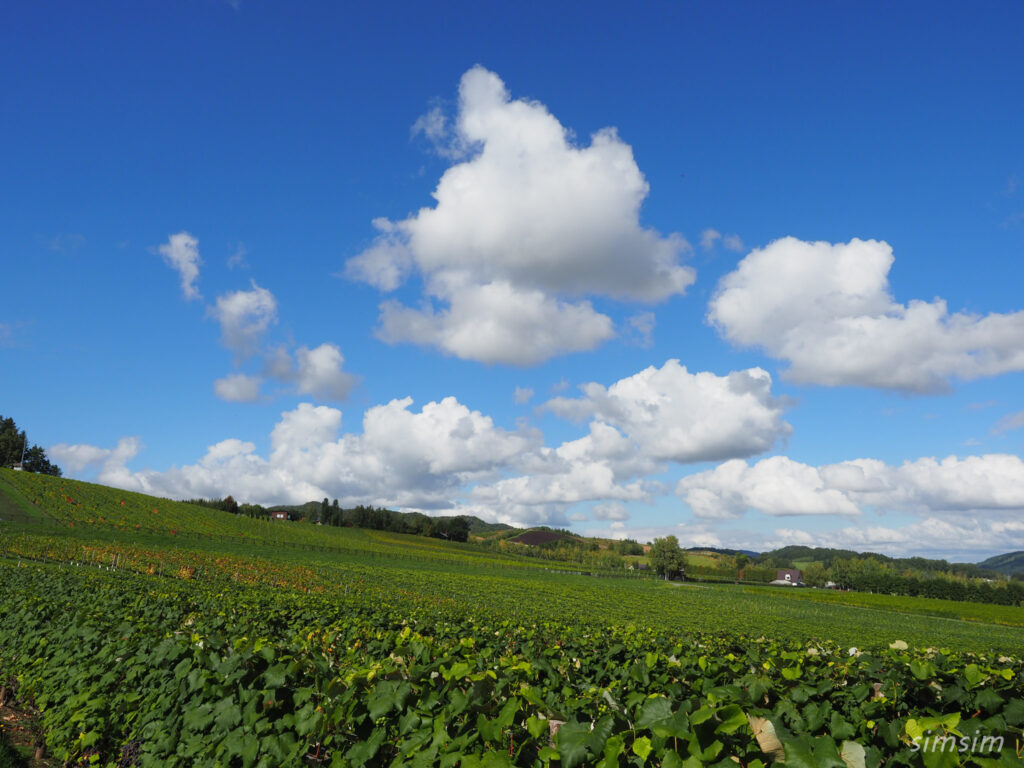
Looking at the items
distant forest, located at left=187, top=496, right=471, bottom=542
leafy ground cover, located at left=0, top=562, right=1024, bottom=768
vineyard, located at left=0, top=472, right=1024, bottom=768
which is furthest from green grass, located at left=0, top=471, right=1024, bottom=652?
distant forest, located at left=187, top=496, right=471, bottom=542

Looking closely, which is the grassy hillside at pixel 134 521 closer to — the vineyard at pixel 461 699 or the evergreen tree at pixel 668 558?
the vineyard at pixel 461 699

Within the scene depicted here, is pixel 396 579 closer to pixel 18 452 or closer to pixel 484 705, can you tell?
pixel 484 705

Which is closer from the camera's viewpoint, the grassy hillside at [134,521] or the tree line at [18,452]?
the grassy hillside at [134,521]

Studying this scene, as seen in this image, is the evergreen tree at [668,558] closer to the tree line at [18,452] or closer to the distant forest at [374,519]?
the distant forest at [374,519]

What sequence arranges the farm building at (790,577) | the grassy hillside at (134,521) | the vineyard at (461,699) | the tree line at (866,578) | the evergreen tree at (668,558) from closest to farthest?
the vineyard at (461,699) < the grassy hillside at (134,521) < the tree line at (866,578) < the evergreen tree at (668,558) < the farm building at (790,577)

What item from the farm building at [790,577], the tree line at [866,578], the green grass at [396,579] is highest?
the green grass at [396,579]

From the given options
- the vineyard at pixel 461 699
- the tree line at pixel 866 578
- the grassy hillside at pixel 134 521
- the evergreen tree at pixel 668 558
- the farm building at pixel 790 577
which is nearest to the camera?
the vineyard at pixel 461 699

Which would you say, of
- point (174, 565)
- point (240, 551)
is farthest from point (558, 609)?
point (240, 551)

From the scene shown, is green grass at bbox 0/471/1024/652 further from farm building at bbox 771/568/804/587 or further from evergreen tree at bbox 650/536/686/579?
farm building at bbox 771/568/804/587

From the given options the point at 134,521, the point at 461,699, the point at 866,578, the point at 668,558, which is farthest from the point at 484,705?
the point at 866,578

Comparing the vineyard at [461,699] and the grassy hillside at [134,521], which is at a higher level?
the vineyard at [461,699]

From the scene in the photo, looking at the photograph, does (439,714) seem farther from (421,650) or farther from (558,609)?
(558,609)

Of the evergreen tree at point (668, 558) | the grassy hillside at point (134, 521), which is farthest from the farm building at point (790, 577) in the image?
the grassy hillside at point (134, 521)

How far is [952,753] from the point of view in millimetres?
2502
